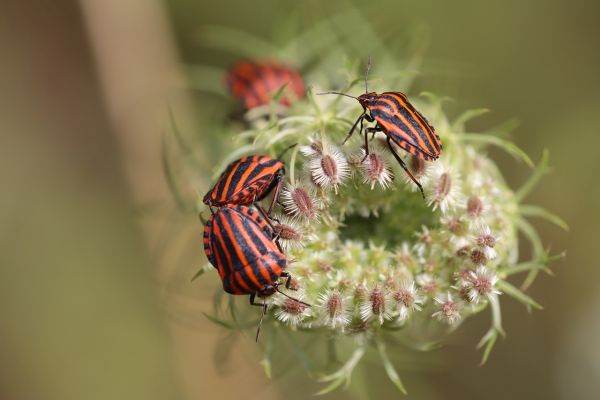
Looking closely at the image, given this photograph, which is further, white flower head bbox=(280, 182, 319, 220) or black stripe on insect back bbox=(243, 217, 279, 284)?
white flower head bbox=(280, 182, 319, 220)

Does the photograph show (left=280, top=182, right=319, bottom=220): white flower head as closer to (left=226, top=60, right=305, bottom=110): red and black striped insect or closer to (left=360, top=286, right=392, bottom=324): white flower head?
(left=360, top=286, right=392, bottom=324): white flower head

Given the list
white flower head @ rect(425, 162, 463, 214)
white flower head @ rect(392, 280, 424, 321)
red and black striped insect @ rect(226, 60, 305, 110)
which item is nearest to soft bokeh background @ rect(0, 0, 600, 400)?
red and black striped insect @ rect(226, 60, 305, 110)

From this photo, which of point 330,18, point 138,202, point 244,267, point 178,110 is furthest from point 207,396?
point 330,18

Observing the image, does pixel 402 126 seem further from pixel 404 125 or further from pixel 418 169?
pixel 418 169

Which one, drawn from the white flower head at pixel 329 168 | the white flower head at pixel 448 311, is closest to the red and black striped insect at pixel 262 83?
the white flower head at pixel 329 168

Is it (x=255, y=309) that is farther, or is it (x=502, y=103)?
(x=502, y=103)

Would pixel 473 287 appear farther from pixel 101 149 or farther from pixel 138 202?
pixel 101 149

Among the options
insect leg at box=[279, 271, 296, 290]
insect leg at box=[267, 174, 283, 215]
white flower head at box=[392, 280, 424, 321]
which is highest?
insect leg at box=[267, 174, 283, 215]
